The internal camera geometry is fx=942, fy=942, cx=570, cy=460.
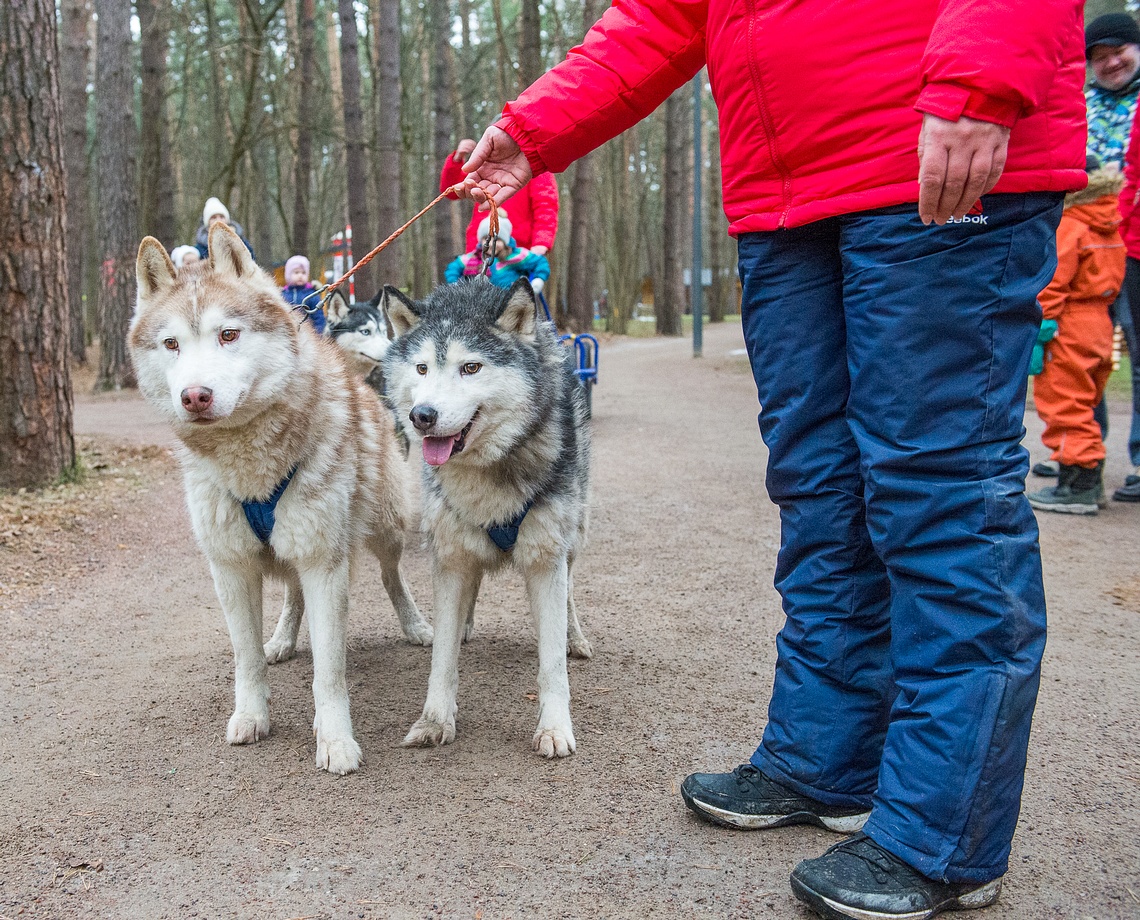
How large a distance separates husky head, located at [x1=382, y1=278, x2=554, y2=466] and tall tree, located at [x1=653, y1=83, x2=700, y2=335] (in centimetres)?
1902

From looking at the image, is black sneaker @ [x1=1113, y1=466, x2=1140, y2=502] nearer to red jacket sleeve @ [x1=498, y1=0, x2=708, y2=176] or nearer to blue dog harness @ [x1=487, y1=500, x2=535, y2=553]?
blue dog harness @ [x1=487, y1=500, x2=535, y2=553]

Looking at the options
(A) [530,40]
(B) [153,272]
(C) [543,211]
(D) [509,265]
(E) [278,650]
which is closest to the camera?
(B) [153,272]

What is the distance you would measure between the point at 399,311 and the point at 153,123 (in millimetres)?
12651

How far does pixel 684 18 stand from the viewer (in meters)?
2.38

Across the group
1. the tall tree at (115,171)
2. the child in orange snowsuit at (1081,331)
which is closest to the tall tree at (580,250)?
the tall tree at (115,171)

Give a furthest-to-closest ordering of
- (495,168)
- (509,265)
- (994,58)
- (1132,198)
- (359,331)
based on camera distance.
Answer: (509,265), (359,331), (1132,198), (495,168), (994,58)

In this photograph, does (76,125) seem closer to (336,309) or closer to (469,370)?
(336,309)

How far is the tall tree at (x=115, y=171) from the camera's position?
12242 mm

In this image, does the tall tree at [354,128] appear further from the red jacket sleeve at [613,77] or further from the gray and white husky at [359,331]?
the red jacket sleeve at [613,77]

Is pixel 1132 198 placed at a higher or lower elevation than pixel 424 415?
higher

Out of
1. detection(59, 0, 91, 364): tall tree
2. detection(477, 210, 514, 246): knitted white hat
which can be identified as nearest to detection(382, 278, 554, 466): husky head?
detection(477, 210, 514, 246): knitted white hat

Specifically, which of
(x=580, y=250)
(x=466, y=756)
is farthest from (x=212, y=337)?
(x=580, y=250)

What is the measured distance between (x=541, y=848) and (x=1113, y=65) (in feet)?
19.4

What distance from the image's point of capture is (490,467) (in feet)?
→ 9.64
